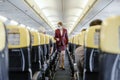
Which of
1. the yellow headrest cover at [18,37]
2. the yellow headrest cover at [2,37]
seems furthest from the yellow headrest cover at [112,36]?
the yellow headrest cover at [18,37]

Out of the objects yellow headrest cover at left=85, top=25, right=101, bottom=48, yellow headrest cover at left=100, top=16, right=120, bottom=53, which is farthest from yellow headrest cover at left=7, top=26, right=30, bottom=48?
yellow headrest cover at left=100, top=16, right=120, bottom=53

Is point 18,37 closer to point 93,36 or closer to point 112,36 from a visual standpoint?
point 93,36

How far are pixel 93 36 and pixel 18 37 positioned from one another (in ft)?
3.75

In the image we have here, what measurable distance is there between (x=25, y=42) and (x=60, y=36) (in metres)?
6.57

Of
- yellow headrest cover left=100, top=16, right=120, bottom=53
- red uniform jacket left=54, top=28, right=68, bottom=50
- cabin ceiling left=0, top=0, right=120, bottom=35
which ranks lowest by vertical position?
yellow headrest cover left=100, top=16, right=120, bottom=53

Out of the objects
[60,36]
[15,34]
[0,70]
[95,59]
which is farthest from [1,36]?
[60,36]

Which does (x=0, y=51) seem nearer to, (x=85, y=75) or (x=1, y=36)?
(x=1, y=36)

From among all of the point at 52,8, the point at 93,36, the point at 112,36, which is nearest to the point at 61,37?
the point at 93,36

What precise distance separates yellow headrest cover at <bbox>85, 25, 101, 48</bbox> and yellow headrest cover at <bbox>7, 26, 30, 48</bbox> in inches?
36.9

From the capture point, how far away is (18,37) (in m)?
4.21

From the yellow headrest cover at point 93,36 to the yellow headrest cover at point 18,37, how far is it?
0.94 m

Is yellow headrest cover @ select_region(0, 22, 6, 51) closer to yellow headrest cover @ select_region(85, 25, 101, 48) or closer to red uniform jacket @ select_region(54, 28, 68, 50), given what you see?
yellow headrest cover @ select_region(85, 25, 101, 48)

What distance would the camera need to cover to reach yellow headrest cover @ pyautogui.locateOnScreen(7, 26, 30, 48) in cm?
413

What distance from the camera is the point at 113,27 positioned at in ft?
7.20
